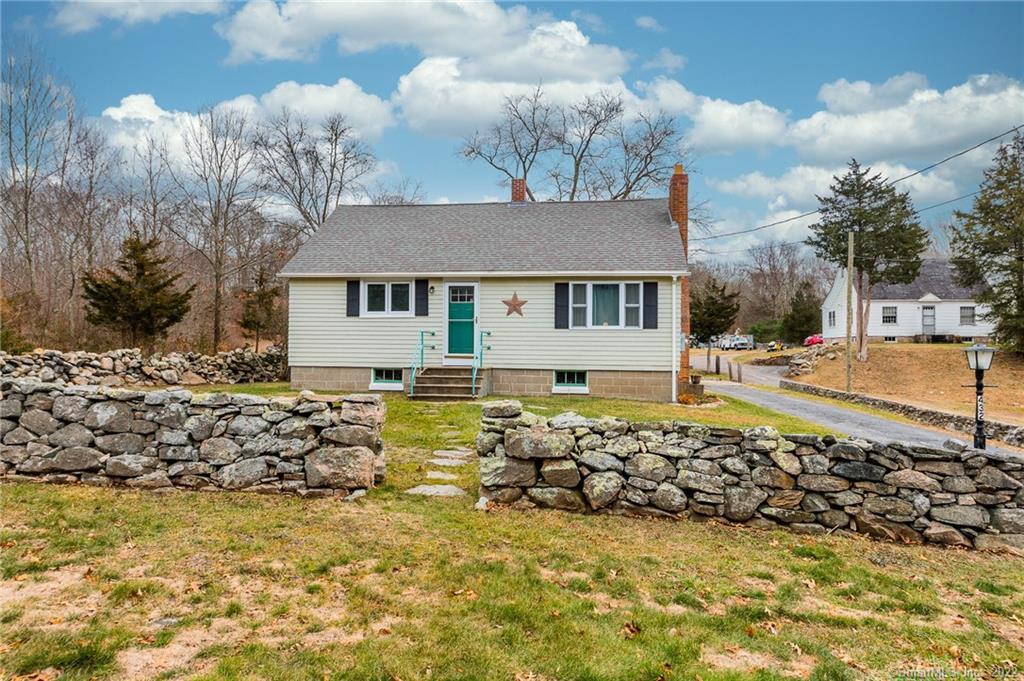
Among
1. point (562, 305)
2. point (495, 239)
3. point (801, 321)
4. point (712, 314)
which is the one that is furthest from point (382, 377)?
point (801, 321)

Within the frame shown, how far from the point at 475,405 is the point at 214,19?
10879 mm

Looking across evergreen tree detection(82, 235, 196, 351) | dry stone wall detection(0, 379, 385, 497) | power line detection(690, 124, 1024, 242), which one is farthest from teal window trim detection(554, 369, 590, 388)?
evergreen tree detection(82, 235, 196, 351)

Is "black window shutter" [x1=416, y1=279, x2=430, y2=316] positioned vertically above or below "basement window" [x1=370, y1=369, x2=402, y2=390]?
above

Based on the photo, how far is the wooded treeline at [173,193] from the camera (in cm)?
2266

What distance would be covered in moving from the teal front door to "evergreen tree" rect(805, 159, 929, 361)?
19.3m

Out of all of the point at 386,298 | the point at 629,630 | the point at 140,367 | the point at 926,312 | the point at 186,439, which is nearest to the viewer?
the point at 629,630

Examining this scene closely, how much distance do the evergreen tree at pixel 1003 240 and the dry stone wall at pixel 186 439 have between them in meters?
28.1

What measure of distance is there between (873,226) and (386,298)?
22634mm

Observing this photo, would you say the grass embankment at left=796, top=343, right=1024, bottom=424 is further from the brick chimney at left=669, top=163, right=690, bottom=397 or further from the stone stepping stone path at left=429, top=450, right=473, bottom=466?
the stone stepping stone path at left=429, top=450, right=473, bottom=466

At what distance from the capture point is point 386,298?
1639 cm

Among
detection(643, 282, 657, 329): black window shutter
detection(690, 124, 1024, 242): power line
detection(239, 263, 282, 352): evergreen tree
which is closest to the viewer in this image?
detection(643, 282, 657, 329): black window shutter

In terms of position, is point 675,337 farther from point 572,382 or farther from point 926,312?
point 926,312

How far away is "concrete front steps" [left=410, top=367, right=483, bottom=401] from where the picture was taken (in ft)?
47.8

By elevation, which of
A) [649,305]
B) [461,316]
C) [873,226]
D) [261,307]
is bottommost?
[461,316]
